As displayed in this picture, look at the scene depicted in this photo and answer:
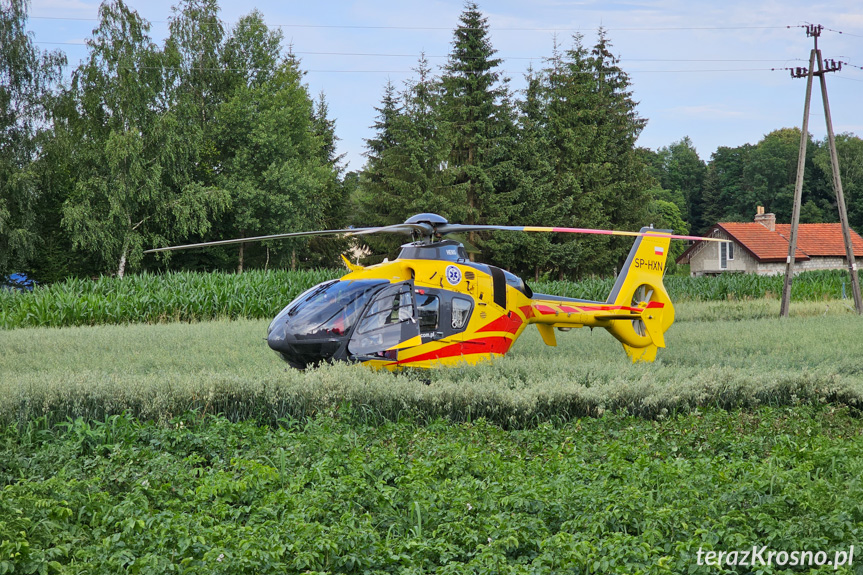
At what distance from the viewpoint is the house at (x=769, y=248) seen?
184ft

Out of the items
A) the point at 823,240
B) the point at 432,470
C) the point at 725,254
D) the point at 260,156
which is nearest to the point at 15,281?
the point at 260,156

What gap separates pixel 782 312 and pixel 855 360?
12818mm

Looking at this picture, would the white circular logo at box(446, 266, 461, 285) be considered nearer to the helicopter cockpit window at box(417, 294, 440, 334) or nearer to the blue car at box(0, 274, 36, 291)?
the helicopter cockpit window at box(417, 294, 440, 334)

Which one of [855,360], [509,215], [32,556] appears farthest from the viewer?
[509,215]

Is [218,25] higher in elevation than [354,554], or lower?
higher

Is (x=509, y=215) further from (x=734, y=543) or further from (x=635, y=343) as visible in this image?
(x=734, y=543)

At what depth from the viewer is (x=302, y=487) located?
5691 millimetres

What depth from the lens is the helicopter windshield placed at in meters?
9.41

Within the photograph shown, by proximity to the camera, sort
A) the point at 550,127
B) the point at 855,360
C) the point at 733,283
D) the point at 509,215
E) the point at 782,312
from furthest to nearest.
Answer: the point at 550,127 → the point at 509,215 → the point at 733,283 → the point at 782,312 → the point at 855,360

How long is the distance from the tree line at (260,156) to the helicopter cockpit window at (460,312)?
1814 centimetres

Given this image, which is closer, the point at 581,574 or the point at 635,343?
the point at 581,574

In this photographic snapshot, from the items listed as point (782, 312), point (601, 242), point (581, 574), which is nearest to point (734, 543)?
point (581, 574)

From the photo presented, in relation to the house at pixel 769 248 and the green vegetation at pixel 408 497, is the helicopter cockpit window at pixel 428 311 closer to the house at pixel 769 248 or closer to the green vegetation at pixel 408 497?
the green vegetation at pixel 408 497

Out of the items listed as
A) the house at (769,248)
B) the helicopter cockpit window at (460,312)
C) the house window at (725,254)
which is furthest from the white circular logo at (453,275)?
the house window at (725,254)
